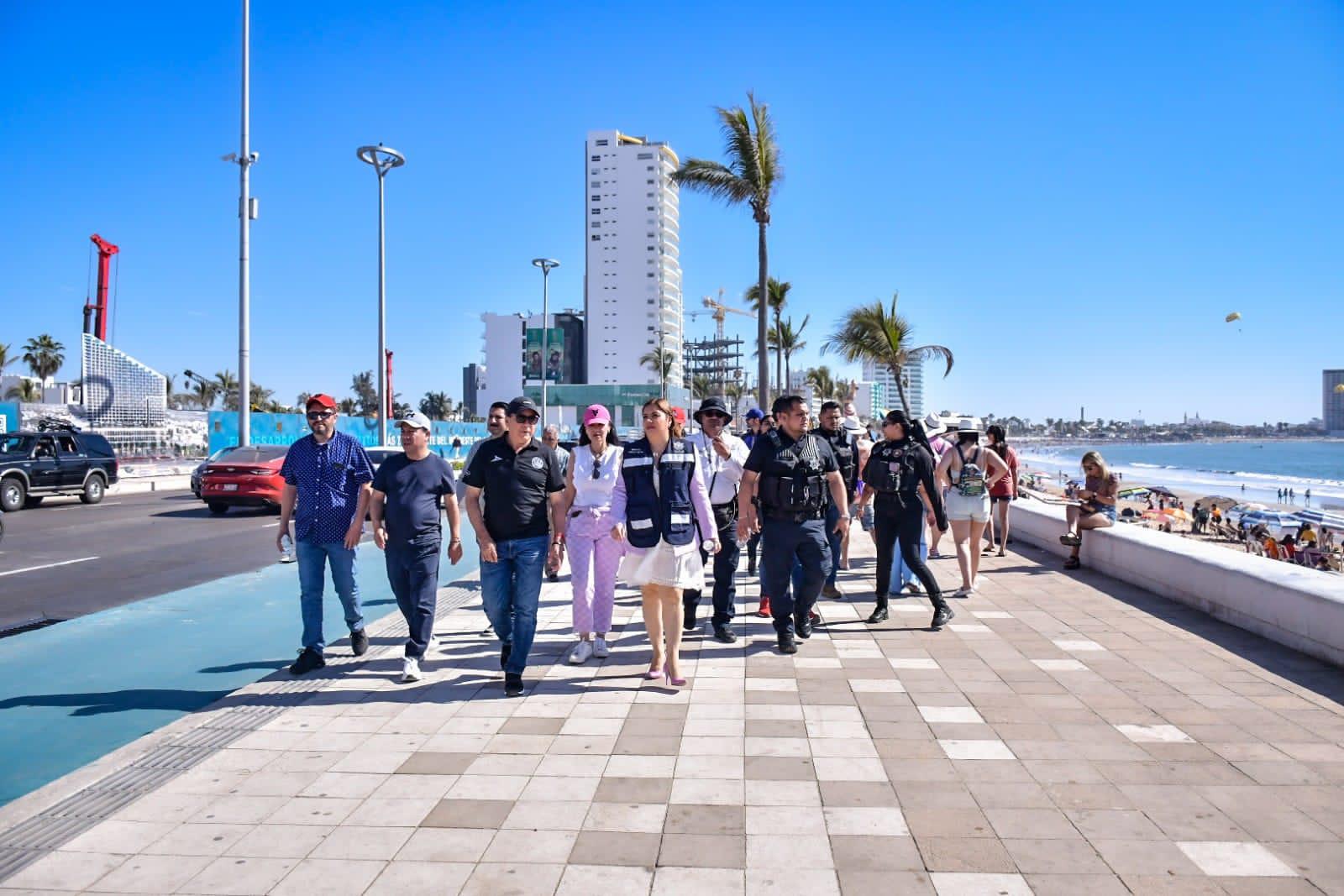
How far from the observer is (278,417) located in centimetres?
3809

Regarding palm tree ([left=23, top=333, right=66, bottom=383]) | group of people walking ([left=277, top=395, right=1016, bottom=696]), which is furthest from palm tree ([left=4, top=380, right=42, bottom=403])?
group of people walking ([left=277, top=395, right=1016, bottom=696])

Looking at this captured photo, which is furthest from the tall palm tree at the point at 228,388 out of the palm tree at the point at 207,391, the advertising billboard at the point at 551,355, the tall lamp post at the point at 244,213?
the tall lamp post at the point at 244,213

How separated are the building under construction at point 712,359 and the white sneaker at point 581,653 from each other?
597ft

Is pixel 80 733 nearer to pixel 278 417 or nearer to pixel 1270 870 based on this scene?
pixel 1270 870

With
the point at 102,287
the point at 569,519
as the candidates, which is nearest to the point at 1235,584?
the point at 569,519

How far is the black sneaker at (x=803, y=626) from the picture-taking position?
663 cm

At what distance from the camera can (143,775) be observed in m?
4.02

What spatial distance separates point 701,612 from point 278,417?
35177mm

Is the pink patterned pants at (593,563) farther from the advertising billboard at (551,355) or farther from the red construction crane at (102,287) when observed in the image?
the advertising billboard at (551,355)

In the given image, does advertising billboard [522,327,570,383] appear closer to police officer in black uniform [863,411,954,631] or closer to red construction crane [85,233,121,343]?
red construction crane [85,233,121,343]

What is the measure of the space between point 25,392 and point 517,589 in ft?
292

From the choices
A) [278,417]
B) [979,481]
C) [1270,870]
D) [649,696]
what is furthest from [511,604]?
[278,417]

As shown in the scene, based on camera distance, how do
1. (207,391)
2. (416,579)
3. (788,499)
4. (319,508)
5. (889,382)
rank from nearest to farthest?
(416,579) → (319,508) → (788,499) → (207,391) → (889,382)

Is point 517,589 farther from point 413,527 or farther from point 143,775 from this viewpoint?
point 143,775
